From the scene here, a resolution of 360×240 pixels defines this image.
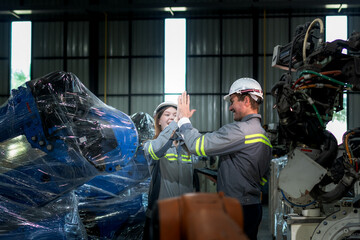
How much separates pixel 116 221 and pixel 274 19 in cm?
923

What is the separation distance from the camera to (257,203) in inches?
113

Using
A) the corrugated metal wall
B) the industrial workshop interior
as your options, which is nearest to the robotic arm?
the industrial workshop interior

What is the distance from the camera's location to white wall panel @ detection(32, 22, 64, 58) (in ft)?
40.3

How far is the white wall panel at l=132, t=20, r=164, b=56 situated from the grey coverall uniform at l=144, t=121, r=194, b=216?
8796 mm

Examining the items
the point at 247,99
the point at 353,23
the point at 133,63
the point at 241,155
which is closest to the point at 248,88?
the point at 247,99

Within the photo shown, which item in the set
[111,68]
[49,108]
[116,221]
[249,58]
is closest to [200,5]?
[249,58]

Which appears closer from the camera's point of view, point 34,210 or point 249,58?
point 34,210

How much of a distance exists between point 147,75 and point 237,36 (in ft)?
9.63

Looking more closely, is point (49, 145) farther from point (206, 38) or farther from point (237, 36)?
point (237, 36)

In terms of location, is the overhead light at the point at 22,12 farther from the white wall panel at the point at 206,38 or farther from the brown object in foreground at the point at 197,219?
the brown object in foreground at the point at 197,219

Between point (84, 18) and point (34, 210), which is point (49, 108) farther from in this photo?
point (84, 18)

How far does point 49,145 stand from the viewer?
2.72 metres

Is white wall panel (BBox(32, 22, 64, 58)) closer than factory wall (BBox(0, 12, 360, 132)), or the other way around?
factory wall (BBox(0, 12, 360, 132))

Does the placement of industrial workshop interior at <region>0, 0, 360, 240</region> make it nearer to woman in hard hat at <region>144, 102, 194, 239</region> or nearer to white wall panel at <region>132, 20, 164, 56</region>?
woman in hard hat at <region>144, 102, 194, 239</region>
